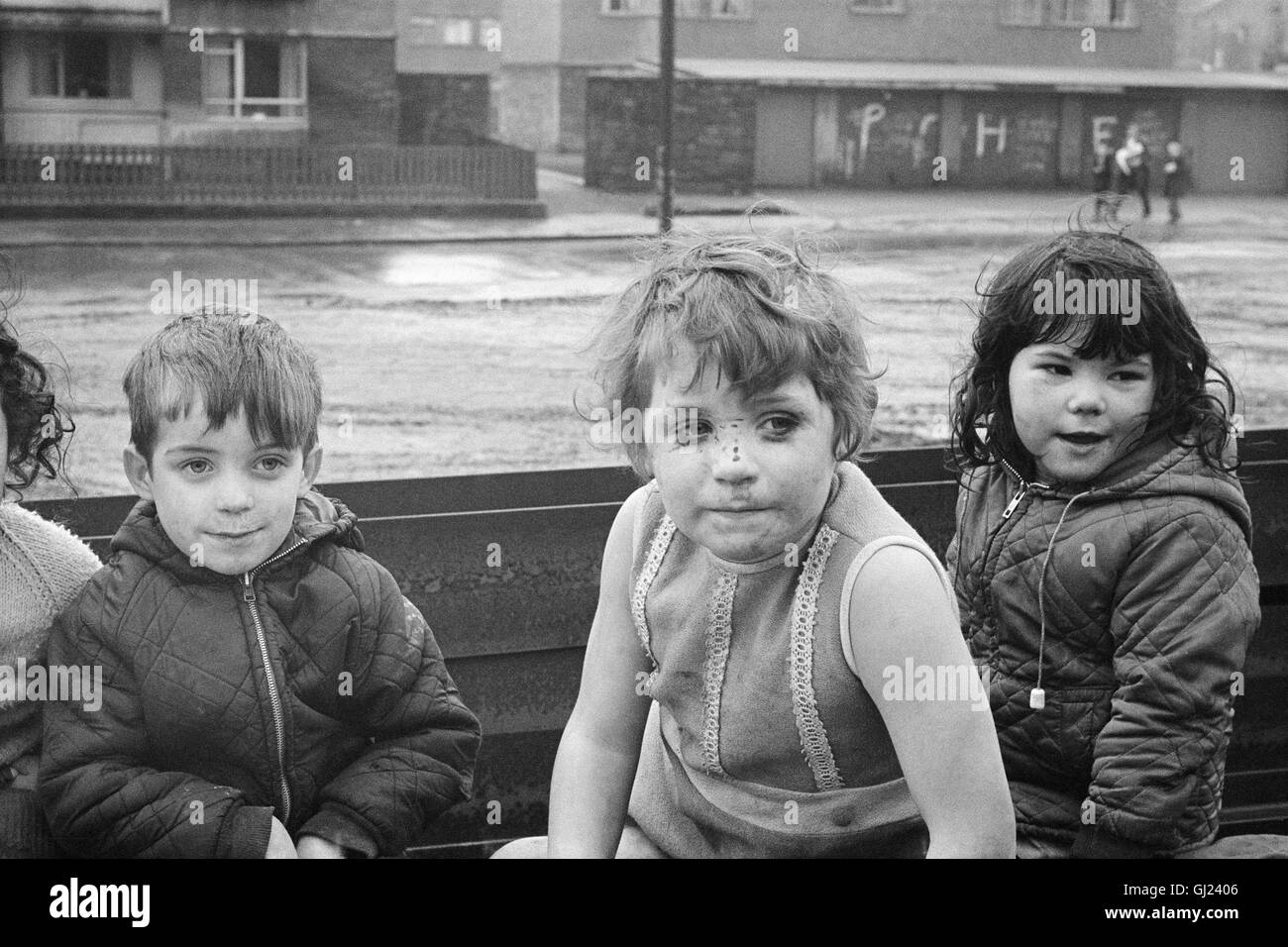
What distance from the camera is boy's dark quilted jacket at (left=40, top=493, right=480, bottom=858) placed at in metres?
2.19

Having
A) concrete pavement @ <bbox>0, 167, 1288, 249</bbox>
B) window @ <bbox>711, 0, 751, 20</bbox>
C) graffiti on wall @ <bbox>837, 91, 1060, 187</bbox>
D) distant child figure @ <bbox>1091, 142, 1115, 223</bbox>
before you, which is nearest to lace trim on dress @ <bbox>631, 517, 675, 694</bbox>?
concrete pavement @ <bbox>0, 167, 1288, 249</bbox>

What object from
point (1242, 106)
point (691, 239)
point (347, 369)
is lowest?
point (347, 369)

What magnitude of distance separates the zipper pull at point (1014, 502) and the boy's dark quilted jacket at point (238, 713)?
0.90 metres

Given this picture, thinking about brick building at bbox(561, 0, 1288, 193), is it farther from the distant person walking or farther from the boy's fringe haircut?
the boy's fringe haircut

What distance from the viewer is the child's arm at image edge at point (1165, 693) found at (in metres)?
2.27

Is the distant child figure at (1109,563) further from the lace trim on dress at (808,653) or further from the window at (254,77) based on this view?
the window at (254,77)

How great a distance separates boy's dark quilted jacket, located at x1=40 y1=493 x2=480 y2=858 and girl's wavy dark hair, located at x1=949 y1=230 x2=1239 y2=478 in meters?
1.00

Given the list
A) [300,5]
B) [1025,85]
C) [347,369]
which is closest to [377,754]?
[347,369]

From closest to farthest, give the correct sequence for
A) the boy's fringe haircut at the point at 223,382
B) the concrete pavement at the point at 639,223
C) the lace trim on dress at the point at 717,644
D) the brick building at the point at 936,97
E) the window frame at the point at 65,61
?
the lace trim on dress at the point at 717,644 → the boy's fringe haircut at the point at 223,382 → the concrete pavement at the point at 639,223 → the window frame at the point at 65,61 → the brick building at the point at 936,97

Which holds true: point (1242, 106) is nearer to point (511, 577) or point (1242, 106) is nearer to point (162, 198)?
point (162, 198)

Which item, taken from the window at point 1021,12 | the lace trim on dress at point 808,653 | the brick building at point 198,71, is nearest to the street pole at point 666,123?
the brick building at point 198,71

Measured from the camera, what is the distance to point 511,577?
2.92 meters
